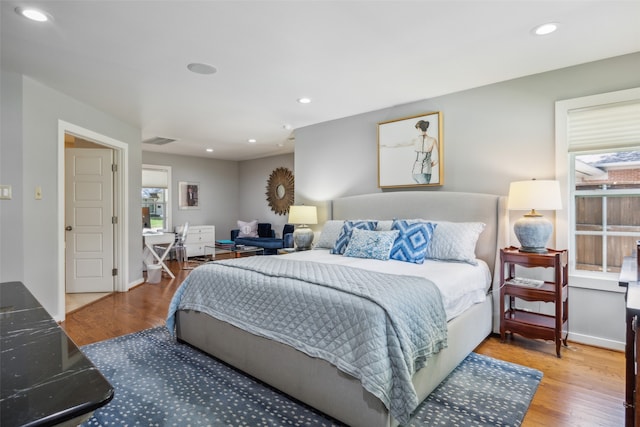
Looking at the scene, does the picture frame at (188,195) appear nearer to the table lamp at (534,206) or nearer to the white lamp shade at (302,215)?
the white lamp shade at (302,215)

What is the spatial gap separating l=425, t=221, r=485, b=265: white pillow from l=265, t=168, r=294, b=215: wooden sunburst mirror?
455cm

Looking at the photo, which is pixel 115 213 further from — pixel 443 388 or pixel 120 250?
pixel 443 388

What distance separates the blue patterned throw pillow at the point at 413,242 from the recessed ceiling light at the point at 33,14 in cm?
302

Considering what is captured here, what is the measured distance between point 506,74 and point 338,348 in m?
2.87

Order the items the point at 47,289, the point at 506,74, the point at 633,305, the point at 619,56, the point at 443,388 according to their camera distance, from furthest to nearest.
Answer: the point at 47,289
the point at 506,74
the point at 619,56
the point at 443,388
the point at 633,305

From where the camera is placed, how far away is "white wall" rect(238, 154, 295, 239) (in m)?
7.74

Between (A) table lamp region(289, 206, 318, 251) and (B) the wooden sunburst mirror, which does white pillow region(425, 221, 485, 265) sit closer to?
(A) table lamp region(289, 206, 318, 251)

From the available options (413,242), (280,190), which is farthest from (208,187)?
(413,242)

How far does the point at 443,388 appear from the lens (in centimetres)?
216

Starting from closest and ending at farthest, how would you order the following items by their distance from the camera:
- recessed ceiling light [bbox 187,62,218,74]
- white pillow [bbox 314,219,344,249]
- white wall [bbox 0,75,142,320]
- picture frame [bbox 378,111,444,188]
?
recessed ceiling light [bbox 187,62,218,74], white wall [bbox 0,75,142,320], picture frame [bbox 378,111,444,188], white pillow [bbox 314,219,344,249]

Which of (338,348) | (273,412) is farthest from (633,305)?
(273,412)

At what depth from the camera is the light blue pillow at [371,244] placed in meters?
3.07

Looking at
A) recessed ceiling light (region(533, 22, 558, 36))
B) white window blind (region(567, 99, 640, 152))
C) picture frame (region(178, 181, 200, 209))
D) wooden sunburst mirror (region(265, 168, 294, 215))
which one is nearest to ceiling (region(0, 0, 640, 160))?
recessed ceiling light (region(533, 22, 558, 36))

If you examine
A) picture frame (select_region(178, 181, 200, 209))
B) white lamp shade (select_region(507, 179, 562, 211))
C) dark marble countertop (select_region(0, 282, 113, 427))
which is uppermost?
picture frame (select_region(178, 181, 200, 209))
